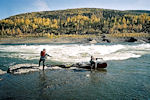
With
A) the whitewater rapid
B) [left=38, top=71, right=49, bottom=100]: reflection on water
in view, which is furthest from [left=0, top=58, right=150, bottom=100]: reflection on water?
the whitewater rapid

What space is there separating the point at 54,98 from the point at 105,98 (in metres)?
2.84

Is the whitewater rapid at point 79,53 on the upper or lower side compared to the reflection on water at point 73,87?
upper

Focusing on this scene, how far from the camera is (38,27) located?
6156 inches

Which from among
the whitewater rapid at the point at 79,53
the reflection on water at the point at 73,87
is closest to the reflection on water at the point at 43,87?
the reflection on water at the point at 73,87

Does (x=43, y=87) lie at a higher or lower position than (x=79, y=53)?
lower

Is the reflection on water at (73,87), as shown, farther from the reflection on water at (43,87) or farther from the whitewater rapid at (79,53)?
the whitewater rapid at (79,53)

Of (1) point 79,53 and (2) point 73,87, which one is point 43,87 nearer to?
(2) point 73,87

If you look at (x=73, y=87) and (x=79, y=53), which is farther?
(x=79, y=53)

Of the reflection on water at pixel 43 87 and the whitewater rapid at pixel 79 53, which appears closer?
the reflection on water at pixel 43 87

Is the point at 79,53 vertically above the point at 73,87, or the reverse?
the point at 79,53

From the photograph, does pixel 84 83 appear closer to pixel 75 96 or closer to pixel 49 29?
pixel 75 96

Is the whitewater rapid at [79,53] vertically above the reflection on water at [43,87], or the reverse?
the whitewater rapid at [79,53]

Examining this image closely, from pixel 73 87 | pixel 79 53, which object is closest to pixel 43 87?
pixel 73 87

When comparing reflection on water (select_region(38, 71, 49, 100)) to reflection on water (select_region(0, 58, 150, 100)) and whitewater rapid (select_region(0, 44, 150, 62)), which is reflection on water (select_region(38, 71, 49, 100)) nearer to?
reflection on water (select_region(0, 58, 150, 100))
